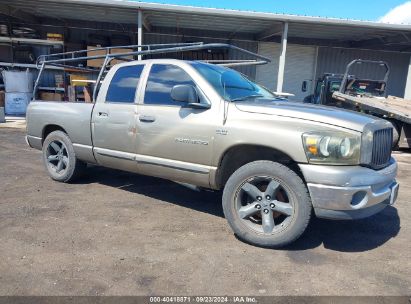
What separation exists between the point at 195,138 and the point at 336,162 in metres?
1.46

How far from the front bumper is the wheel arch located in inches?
11.5

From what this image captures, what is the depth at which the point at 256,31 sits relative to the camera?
59.0 feet

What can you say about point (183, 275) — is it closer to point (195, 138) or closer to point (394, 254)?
point (195, 138)

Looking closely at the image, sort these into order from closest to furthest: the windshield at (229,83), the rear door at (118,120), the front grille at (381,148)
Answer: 1. the front grille at (381,148)
2. the windshield at (229,83)
3. the rear door at (118,120)

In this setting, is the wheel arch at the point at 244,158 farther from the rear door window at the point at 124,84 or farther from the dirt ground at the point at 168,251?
the rear door window at the point at 124,84

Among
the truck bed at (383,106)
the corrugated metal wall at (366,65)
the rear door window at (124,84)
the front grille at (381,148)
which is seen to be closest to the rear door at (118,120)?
the rear door window at (124,84)

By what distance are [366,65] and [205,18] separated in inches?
423

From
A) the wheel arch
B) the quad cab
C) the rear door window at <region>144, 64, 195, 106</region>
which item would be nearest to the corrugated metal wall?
the quad cab

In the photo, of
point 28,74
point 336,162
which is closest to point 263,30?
point 28,74

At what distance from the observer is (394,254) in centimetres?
350

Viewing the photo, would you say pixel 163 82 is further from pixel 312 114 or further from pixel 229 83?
pixel 312 114

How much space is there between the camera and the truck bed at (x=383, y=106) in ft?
Result: 28.8

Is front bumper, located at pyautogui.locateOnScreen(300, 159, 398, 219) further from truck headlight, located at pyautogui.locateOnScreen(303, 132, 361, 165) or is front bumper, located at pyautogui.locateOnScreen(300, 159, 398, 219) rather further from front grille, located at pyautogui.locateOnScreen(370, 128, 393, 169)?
front grille, located at pyautogui.locateOnScreen(370, 128, 393, 169)

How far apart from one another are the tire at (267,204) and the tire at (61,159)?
272cm
